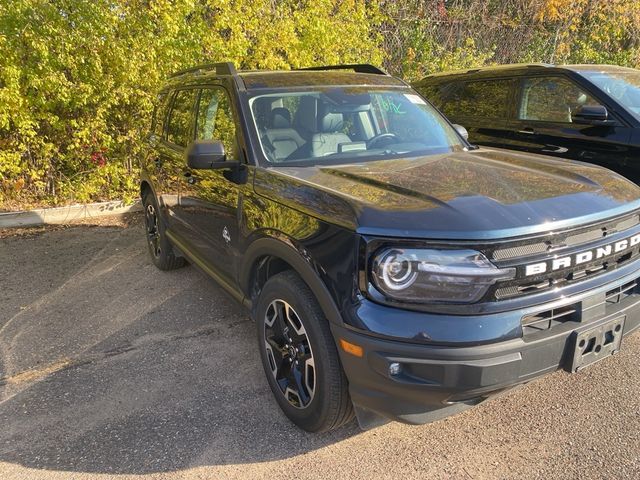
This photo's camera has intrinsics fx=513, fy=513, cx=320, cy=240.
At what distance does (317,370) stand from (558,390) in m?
1.56

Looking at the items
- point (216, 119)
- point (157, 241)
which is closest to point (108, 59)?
point (157, 241)

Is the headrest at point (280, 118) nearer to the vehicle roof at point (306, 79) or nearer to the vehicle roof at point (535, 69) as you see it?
the vehicle roof at point (306, 79)

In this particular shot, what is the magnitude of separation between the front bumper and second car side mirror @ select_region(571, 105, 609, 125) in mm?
2847

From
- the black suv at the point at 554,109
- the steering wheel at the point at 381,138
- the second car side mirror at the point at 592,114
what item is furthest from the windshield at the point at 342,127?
the black suv at the point at 554,109

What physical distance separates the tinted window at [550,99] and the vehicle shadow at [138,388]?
12.1 feet

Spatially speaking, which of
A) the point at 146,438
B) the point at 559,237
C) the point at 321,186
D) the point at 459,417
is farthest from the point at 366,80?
the point at 146,438

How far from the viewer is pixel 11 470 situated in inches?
99.3

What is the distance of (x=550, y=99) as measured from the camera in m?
5.25

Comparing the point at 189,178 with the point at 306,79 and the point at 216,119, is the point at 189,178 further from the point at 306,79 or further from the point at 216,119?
the point at 306,79

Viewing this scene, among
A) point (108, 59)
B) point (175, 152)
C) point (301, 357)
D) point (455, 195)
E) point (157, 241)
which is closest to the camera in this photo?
point (455, 195)

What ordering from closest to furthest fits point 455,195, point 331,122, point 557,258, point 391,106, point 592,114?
point 557,258, point 455,195, point 331,122, point 391,106, point 592,114

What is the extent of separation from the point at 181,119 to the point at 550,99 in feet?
12.0

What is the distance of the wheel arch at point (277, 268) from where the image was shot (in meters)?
2.33

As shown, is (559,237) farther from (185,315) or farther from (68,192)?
(68,192)
